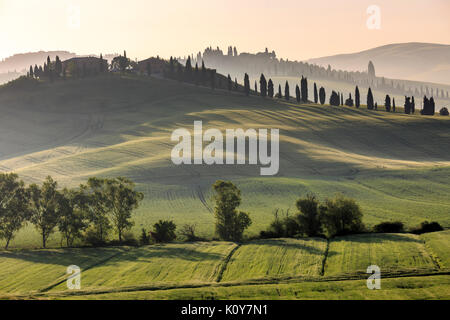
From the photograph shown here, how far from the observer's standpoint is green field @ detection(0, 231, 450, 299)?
3247 cm

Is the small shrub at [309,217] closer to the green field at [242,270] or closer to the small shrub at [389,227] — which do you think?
the green field at [242,270]

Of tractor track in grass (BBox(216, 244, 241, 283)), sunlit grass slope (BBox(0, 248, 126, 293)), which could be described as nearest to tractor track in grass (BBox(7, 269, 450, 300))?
tractor track in grass (BBox(216, 244, 241, 283))

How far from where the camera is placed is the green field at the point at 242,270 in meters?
32.5

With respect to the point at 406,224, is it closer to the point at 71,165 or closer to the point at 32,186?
the point at 32,186

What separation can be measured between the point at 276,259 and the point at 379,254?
28.7 ft

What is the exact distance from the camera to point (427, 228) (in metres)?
51.4

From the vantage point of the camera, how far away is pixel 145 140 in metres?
114

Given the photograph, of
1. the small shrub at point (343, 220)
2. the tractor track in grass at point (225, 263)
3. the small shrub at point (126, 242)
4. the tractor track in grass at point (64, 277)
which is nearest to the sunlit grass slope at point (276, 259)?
the tractor track in grass at point (225, 263)

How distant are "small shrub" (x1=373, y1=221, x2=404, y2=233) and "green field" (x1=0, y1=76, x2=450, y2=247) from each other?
4.56 metres

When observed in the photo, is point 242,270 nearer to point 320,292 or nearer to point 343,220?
point 320,292

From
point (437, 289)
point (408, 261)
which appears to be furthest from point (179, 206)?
point (437, 289)

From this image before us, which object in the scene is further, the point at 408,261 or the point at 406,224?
the point at 406,224

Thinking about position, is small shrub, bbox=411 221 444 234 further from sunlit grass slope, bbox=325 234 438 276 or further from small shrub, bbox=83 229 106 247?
small shrub, bbox=83 229 106 247
